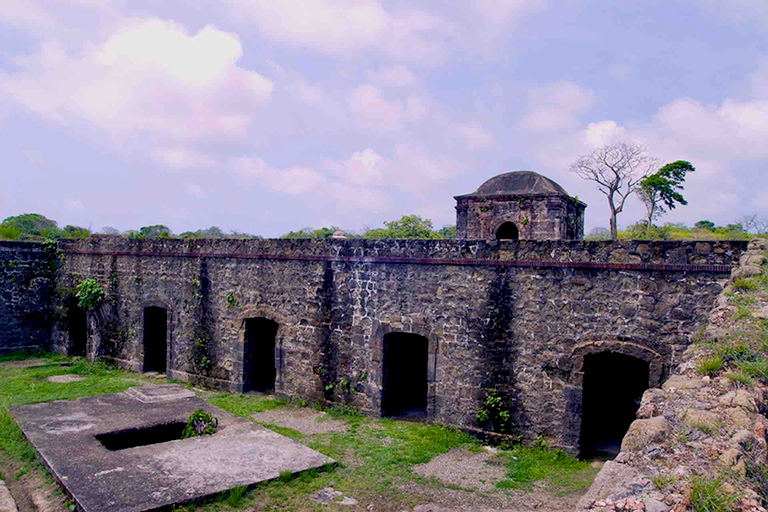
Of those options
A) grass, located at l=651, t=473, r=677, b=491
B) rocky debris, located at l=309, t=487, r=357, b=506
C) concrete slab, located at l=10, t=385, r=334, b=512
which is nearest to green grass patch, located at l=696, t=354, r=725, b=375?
grass, located at l=651, t=473, r=677, b=491

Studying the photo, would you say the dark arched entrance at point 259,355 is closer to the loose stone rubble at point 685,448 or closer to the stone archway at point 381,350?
the stone archway at point 381,350

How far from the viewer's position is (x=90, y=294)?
50.2 feet

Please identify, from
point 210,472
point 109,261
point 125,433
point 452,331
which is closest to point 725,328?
point 452,331

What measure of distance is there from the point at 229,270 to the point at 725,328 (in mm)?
10035

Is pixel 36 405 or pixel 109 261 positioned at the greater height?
pixel 109 261

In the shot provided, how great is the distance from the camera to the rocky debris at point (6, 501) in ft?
21.4

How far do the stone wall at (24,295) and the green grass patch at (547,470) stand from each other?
14.4 metres

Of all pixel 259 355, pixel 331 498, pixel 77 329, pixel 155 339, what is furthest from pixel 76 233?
pixel 331 498

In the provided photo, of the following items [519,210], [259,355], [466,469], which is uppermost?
[519,210]

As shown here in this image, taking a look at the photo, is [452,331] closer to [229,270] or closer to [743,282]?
[743,282]

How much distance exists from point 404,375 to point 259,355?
3577 millimetres

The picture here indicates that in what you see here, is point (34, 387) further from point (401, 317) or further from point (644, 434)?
point (644, 434)

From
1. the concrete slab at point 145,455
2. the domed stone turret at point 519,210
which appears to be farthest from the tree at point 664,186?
the concrete slab at point 145,455

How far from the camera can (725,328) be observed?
545 cm
